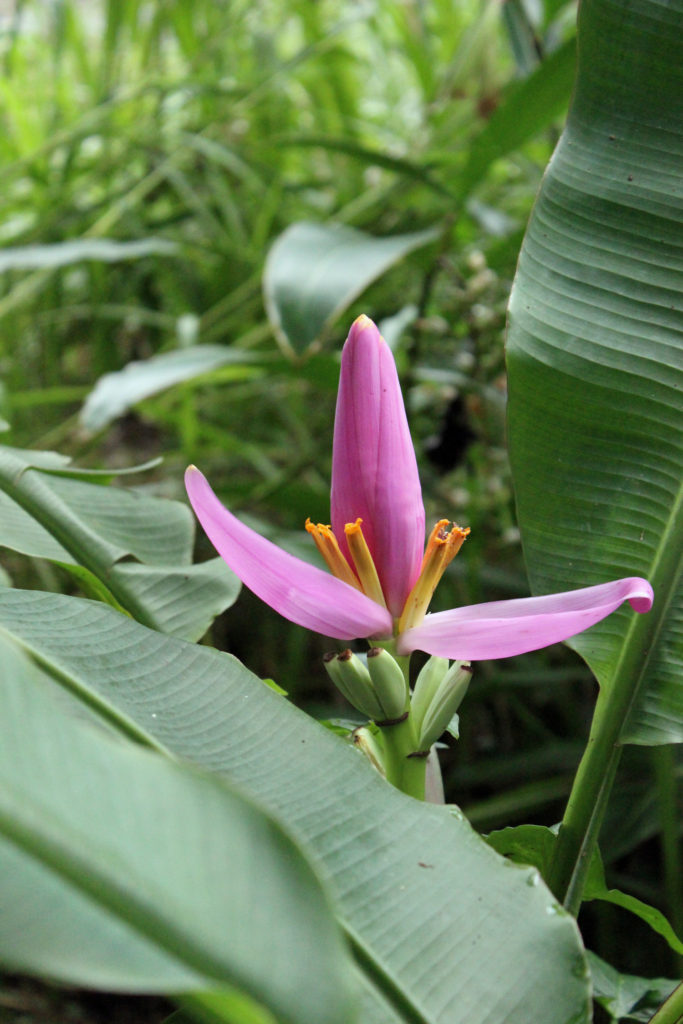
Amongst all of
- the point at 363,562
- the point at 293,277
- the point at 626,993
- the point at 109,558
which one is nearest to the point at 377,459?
the point at 363,562

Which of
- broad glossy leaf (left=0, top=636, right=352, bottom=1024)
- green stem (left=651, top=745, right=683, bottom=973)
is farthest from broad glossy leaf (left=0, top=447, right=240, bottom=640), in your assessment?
green stem (left=651, top=745, right=683, bottom=973)

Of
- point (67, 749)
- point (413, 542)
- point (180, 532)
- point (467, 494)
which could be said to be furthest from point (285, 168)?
point (67, 749)

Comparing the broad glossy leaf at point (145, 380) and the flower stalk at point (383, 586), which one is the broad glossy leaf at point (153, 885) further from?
the broad glossy leaf at point (145, 380)

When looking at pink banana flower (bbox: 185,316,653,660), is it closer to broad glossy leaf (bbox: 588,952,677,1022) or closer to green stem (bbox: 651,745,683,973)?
broad glossy leaf (bbox: 588,952,677,1022)

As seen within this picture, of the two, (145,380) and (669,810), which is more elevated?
(145,380)

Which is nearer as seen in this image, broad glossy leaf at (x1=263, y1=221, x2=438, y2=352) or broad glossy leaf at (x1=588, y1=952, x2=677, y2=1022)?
broad glossy leaf at (x1=588, y1=952, x2=677, y2=1022)

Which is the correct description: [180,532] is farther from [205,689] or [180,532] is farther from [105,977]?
[105,977]

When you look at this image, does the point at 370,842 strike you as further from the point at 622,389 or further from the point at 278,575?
the point at 622,389
